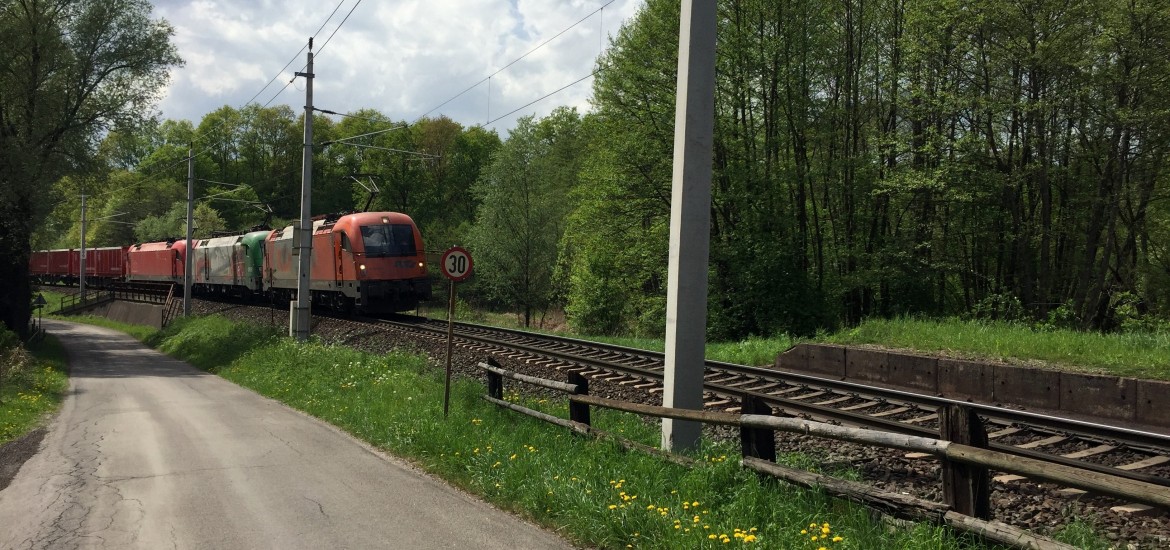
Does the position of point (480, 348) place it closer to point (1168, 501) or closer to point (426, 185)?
point (1168, 501)

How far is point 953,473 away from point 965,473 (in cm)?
7

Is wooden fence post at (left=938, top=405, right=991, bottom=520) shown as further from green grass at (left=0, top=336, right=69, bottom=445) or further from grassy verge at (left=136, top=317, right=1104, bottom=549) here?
green grass at (left=0, top=336, right=69, bottom=445)

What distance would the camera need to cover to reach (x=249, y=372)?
17.8 m

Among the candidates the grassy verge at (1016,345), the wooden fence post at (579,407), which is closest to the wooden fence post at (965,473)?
the wooden fence post at (579,407)

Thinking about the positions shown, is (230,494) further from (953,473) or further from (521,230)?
(521,230)

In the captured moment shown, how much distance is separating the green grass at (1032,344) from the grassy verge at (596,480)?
22.4 ft

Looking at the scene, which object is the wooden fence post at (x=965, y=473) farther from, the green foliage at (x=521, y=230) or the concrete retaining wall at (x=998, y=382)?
the green foliage at (x=521, y=230)

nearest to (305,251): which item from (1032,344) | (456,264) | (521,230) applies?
(456,264)

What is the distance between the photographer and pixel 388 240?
969 inches

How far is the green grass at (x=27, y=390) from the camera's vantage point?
465 inches

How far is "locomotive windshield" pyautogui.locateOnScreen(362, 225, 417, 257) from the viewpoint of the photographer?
79.2 feet

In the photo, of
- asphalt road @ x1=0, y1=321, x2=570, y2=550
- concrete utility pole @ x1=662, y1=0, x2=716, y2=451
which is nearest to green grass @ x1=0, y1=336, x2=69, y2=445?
asphalt road @ x1=0, y1=321, x2=570, y2=550

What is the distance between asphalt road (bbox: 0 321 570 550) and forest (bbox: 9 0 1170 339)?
10477 millimetres

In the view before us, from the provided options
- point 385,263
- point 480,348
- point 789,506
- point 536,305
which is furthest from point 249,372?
point 536,305
